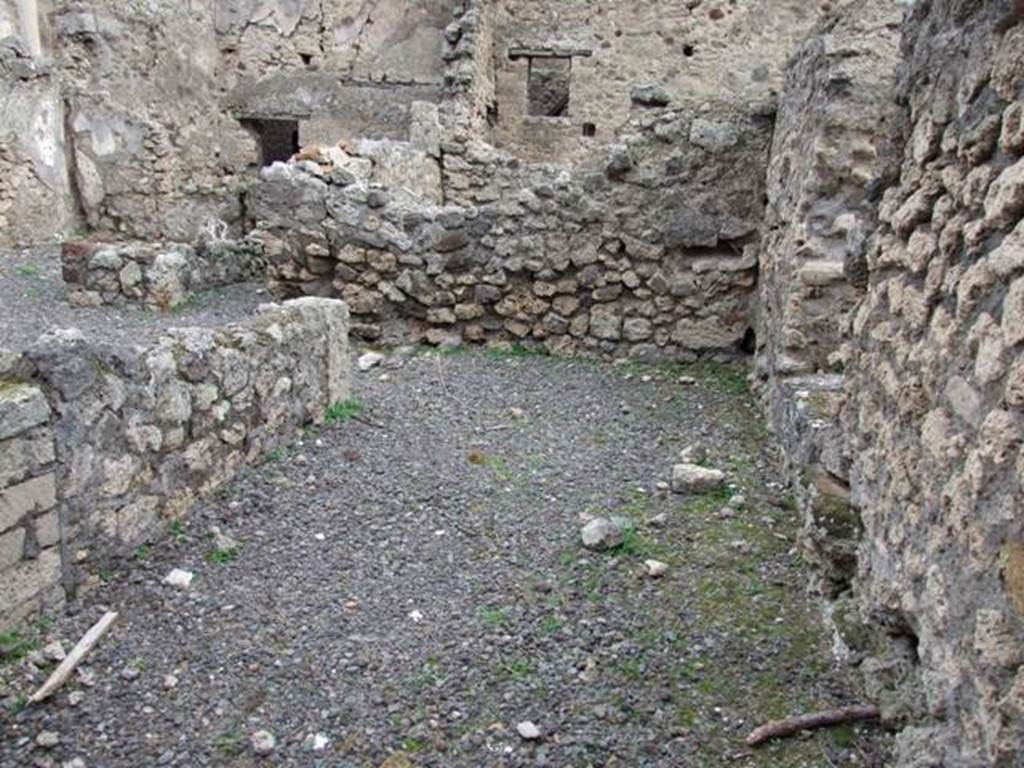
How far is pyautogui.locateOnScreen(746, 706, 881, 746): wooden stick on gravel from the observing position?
7.59 feet

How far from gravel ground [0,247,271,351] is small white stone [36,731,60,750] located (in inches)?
152

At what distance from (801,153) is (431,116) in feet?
17.1

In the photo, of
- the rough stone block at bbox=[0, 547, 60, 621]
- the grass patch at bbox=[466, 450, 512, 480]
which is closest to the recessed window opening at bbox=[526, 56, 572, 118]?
the grass patch at bbox=[466, 450, 512, 480]

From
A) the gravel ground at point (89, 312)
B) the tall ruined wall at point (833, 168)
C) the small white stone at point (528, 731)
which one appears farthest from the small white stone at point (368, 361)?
the small white stone at point (528, 731)

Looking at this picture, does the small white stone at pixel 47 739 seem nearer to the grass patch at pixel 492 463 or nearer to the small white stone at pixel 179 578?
the small white stone at pixel 179 578

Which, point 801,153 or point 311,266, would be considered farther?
point 311,266

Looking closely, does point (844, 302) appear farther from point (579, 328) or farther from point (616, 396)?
point (579, 328)

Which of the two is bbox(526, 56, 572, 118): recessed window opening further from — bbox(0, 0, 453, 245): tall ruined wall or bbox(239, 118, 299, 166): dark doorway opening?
bbox(239, 118, 299, 166): dark doorway opening

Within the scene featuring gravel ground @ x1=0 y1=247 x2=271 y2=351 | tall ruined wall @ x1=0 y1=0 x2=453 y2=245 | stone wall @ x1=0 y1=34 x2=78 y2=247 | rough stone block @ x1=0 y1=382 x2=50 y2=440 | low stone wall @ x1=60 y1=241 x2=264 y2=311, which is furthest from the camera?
tall ruined wall @ x1=0 y1=0 x2=453 y2=245

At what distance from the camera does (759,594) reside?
3.07m

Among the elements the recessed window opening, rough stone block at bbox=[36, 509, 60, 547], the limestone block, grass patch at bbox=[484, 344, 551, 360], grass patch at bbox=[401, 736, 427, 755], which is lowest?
grass patch at bbox=[401, 736, 427, 755]

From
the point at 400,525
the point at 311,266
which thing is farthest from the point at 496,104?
the point at 400,525

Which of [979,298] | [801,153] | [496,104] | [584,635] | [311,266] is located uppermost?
[496,104]

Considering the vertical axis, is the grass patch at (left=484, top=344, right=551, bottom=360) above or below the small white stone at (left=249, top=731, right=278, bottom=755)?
above
